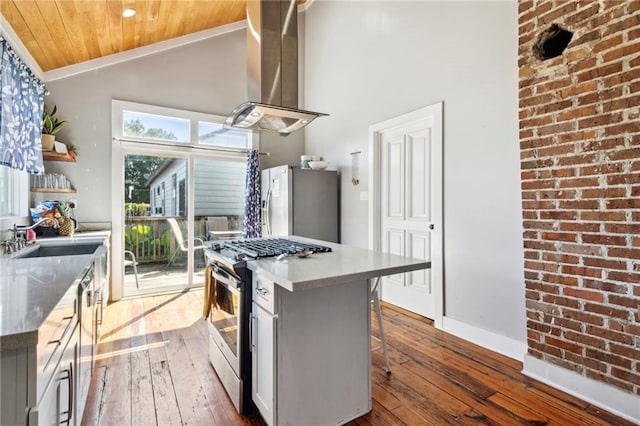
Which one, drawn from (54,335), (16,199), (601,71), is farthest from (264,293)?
(16,199)

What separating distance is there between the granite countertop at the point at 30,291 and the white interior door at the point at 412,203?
2.83m

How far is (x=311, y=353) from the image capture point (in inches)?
65.4

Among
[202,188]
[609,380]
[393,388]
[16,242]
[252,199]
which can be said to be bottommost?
[393,388]

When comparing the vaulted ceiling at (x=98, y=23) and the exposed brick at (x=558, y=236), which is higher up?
the vaulted ceiling at (x=98, y=23)

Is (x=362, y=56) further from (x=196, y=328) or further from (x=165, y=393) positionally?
(x=165, y=393)

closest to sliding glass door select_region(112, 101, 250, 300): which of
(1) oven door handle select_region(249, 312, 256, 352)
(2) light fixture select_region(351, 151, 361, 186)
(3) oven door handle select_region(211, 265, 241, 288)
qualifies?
(2) light fixture select_region(351, 151, 361, 186)

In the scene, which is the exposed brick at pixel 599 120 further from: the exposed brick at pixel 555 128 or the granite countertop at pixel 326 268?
the granite countertop at pixel 326 268

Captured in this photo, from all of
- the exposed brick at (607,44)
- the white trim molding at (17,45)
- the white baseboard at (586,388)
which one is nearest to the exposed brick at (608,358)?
the white baseboard at (586,388)

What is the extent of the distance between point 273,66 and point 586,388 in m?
2.96

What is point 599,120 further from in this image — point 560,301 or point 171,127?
point 171,127

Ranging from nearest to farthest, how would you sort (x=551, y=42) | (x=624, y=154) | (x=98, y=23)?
(x=624, y=154) < (x=551, y=42) < (x=98, y=23)

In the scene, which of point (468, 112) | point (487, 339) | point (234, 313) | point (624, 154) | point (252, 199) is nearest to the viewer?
point (624, 154)

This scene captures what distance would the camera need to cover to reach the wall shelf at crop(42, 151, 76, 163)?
343 centimetres

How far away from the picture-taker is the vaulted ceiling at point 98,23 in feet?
8.73
